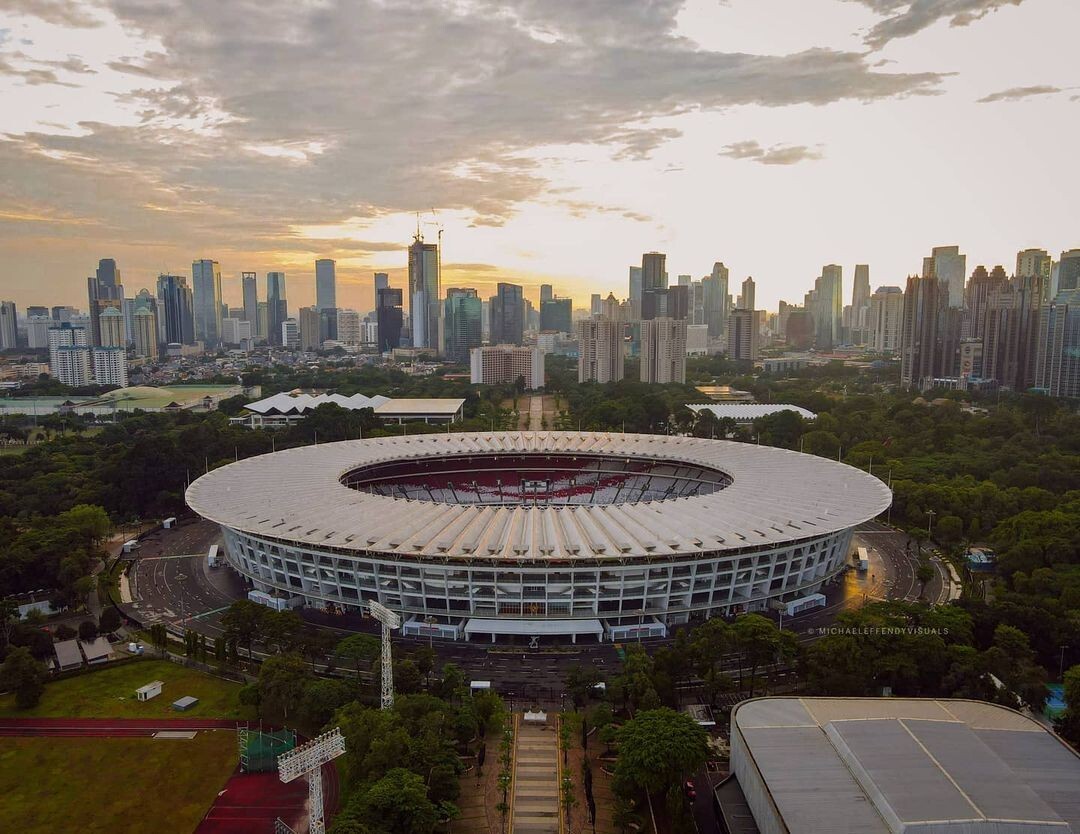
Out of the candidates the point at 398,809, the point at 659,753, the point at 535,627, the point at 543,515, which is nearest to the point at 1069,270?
the point at 543,515

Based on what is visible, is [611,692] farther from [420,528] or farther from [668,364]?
[668,364]

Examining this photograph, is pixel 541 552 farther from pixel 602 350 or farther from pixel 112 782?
pixel 602 350

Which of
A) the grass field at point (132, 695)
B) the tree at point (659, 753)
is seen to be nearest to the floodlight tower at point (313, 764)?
the tree at point (659, 753)

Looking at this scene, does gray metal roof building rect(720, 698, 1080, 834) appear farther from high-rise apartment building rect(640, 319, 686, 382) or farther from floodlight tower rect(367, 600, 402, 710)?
high-rise apartment building rect(640, 319, 686, 382)

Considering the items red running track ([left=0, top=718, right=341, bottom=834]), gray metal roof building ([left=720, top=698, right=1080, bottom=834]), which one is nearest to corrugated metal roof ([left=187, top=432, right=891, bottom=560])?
red running track ([left=0, top=718, right=341, bottom=834])

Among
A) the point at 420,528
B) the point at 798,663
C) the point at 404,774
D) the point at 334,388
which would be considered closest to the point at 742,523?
the point at 798,663
